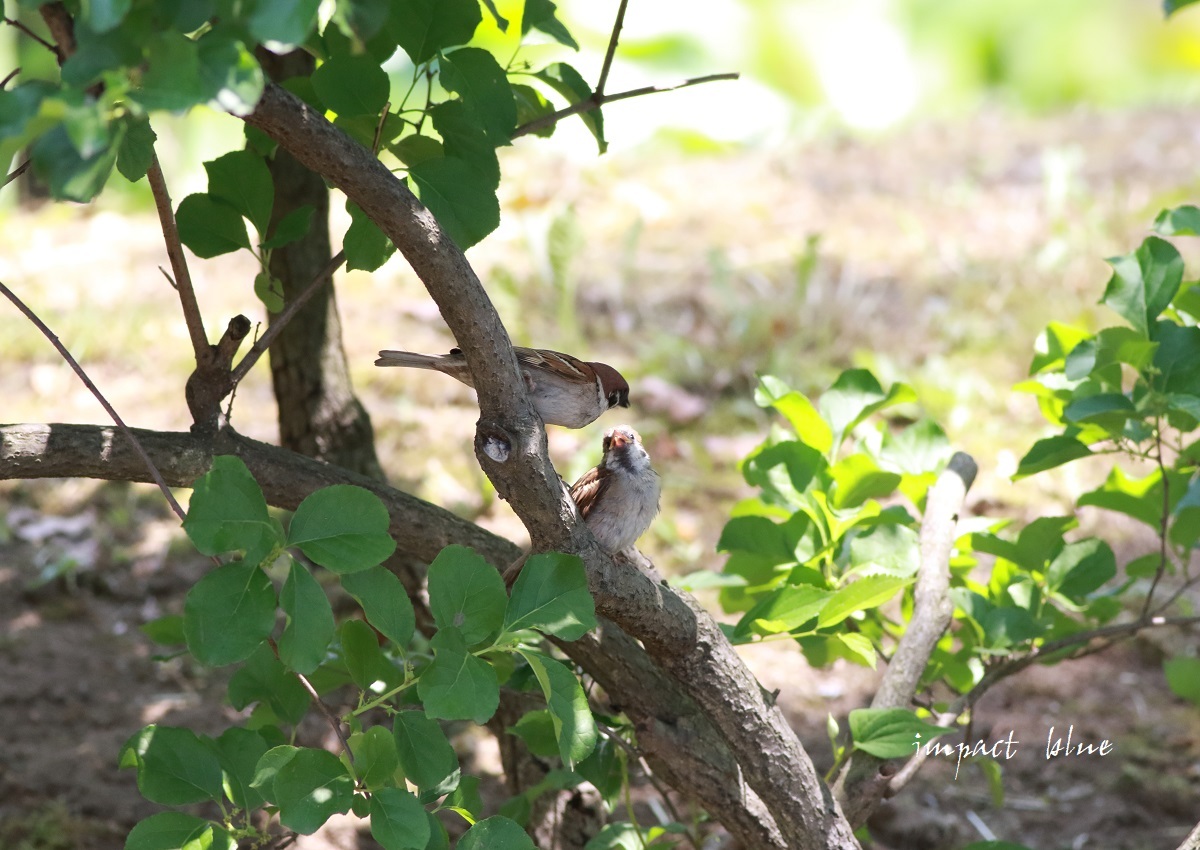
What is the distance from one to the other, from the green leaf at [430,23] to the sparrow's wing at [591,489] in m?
0.89

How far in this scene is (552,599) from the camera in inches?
60.7

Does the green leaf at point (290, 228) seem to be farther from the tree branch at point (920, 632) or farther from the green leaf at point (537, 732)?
the tree branch at point (920, 632)

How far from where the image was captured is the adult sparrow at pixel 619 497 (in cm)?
213

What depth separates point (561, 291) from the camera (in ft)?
16.6

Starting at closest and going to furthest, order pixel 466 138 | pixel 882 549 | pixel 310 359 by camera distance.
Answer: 1. pixel 466 138
2. pixel 882 549
3. pixel 310 359

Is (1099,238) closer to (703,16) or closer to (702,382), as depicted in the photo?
(702,382)

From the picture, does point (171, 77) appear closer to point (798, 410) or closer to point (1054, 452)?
point (798, 410)

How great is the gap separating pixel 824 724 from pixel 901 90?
6754mm

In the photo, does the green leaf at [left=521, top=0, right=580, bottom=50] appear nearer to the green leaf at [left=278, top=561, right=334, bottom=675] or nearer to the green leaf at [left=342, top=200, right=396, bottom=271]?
the green leaf at [left=342, top=200, right=396, bottom=271]

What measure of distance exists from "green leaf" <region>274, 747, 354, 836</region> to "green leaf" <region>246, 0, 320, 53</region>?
3.02 ft

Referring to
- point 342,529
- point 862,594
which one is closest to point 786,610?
point 862,594

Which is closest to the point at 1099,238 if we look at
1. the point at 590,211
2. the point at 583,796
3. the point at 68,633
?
the point at 590,211

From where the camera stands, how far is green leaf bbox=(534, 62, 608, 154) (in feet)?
6.50

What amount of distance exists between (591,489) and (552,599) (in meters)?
0.73
